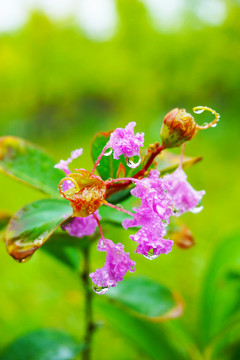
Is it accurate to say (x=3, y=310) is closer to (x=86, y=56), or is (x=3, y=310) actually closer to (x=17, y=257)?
(x=17, y=257)

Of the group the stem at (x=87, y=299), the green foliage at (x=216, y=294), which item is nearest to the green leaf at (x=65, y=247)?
the stem at (x=87, y=299)

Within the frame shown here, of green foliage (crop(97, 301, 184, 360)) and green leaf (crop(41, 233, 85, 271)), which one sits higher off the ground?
green leaf (crop(41, 233, 85, 271))

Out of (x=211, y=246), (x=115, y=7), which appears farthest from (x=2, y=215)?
(x=115, y=7)

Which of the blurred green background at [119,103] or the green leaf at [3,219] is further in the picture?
the blurred green background at [119,103]

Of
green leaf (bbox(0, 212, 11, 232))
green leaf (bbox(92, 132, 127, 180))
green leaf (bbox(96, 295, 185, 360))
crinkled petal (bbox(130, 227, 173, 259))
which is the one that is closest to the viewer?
crinkled petal (bbox(130, 227, 173, 259))

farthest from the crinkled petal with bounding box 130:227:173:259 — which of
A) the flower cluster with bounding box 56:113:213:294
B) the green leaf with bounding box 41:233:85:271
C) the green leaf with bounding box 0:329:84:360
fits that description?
the green leaf with bounding box 0:329:84:360

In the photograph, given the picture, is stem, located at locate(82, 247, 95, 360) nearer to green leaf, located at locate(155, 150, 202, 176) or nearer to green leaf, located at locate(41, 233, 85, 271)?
green leaf, located at locate(41, 233, 85, 271)

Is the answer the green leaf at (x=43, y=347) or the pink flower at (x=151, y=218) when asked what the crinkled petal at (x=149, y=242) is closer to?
the pink flower at (x=151, y=218)
